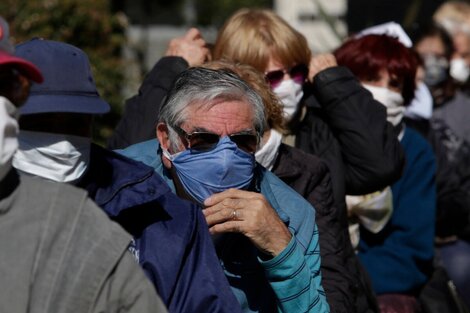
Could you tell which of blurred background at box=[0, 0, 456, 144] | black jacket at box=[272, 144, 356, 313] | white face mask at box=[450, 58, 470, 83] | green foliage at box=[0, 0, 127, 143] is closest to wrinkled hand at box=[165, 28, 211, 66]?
black jacket at box=[272, 144, 356, 313]

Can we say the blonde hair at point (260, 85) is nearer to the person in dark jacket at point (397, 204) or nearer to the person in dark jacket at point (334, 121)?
the person in dark jacket at point (334, 121)

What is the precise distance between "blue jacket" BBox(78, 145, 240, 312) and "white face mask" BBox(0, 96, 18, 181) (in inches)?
27.9

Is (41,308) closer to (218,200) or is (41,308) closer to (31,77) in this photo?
(31,77)

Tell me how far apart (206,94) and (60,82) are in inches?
20.0

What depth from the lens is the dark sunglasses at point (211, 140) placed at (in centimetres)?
341

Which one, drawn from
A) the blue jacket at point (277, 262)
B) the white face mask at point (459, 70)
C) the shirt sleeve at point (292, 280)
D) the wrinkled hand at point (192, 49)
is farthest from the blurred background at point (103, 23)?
the shirt sleeve at point (292, 280)

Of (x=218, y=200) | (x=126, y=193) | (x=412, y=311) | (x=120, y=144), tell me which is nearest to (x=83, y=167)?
(x=126, y=193)

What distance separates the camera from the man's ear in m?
3.59

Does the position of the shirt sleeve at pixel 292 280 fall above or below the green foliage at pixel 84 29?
above

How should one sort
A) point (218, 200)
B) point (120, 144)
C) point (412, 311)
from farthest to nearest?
Result: point (412, 311), point (120, 144), point (218, 200)

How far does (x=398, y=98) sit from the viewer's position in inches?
202

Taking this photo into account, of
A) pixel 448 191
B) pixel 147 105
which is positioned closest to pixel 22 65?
pixel 147 105

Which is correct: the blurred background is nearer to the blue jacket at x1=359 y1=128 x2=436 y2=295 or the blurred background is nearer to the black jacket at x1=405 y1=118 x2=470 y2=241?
the black jacket at x1=405 y1=118 x2=470 y2=241

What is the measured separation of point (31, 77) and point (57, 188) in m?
0.28
